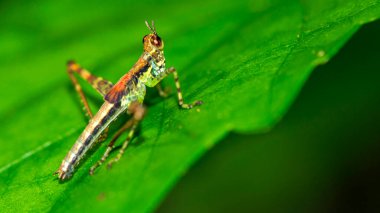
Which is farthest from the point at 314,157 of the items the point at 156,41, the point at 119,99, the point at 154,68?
the point at 119,99

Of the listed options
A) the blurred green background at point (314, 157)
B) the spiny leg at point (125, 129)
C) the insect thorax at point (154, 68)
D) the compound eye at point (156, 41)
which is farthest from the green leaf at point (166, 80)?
the blurred green background at point (314, 157)

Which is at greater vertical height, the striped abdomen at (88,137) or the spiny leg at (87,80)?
the spiny leg at (87,80)

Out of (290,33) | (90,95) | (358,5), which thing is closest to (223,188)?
(90,95)

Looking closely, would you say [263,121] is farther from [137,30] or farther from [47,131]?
[137,30]

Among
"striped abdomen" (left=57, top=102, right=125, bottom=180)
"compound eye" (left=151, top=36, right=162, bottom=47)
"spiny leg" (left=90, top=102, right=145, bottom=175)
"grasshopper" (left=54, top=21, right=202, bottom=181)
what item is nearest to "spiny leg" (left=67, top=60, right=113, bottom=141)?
"grasshopper" (left=54, top=21, right=202, bottom=181)

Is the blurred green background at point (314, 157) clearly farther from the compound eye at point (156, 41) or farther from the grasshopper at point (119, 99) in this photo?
the compound eye at point (156, 41)

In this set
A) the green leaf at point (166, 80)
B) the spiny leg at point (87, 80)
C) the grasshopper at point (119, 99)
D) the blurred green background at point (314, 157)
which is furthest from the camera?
the blurred green background at point (314, 157)

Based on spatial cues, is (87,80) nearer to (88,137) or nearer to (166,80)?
(166,80)

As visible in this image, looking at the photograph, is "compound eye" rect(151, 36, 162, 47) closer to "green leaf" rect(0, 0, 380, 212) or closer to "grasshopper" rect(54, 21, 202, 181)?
"grasshopper" rect(54, 21, 202, 181)
